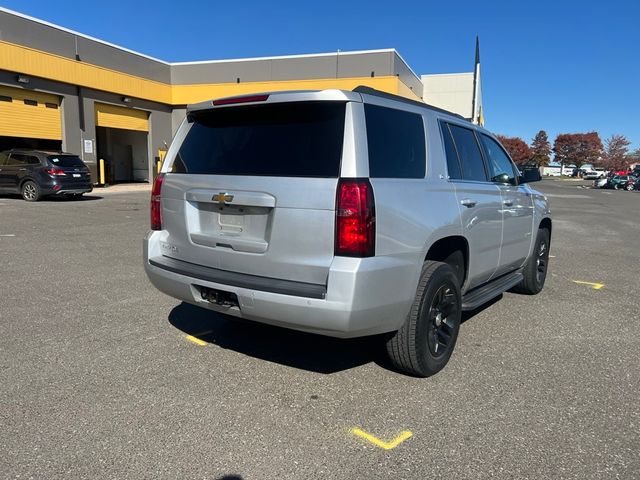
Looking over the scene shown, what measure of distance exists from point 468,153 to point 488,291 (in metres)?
1.26

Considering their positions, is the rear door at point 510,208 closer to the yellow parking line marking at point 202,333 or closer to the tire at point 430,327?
the tire at point 430,327

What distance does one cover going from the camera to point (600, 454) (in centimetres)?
276

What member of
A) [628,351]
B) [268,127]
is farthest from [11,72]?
[628,351]

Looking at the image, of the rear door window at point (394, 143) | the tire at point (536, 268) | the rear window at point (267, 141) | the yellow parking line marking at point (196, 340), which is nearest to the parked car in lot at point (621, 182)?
the tire at point (536, 268)

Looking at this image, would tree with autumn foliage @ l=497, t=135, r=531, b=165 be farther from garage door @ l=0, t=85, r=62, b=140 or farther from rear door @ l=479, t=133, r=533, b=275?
rear door @ l=479, t=133, r=533, b=275

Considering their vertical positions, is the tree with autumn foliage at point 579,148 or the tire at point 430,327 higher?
the tree with autumn foliage at point 579,148

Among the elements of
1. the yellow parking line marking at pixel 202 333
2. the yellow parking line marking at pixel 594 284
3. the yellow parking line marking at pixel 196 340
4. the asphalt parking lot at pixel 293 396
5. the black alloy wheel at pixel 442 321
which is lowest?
the asphalt parking lot at pixel 293 396

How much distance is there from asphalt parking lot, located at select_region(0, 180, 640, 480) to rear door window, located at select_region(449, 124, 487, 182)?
145 centimetres

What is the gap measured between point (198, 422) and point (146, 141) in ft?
101

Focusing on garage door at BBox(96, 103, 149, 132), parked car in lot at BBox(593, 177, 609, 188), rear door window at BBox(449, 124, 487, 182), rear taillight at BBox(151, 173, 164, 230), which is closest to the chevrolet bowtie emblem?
rear taillight at BBox(151, 173, 164, 230)

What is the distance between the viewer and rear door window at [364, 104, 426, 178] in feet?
10.7

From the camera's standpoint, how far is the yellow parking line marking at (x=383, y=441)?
283cm

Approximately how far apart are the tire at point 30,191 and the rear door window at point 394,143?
16644mm

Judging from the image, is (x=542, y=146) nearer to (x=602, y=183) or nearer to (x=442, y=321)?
(x=602, y=183)
